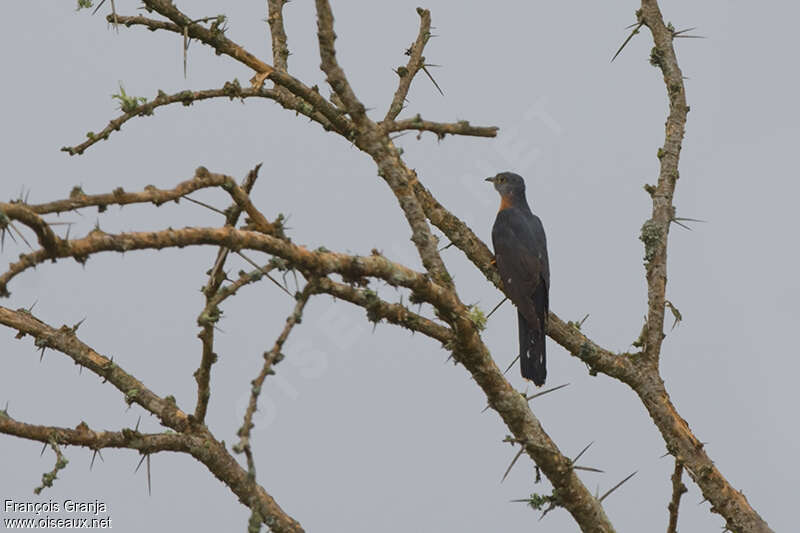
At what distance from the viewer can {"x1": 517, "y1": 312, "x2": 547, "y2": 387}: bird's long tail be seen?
8.86m

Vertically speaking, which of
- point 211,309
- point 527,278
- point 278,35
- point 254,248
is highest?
point 278,35

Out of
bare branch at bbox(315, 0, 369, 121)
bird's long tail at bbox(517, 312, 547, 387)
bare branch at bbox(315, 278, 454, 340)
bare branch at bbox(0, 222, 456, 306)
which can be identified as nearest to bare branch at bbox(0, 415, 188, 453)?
bare branch at bbox(315, 278, 454, 340)

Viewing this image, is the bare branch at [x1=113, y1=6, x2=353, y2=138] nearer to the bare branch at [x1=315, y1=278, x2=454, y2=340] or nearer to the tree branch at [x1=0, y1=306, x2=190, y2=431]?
the bare branch at [x1=315, y1=278, x2=454, y2=340]

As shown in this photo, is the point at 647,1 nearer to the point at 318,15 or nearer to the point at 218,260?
the point at 318,15

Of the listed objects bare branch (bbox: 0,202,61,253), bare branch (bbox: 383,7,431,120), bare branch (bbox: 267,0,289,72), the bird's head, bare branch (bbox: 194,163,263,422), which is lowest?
Answer: bare branch (bbox: 0,202,61,253)

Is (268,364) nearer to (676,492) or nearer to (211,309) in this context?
(211,309)

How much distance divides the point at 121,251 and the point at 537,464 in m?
2.67

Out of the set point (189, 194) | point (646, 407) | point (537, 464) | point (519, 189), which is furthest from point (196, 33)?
point (519, 189)

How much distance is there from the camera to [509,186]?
10633mm

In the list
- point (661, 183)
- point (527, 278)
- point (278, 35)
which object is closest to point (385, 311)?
point (661, 183)

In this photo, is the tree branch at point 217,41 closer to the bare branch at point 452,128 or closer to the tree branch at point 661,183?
the bare branch at point 452,128

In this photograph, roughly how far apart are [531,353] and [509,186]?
2.26 meters

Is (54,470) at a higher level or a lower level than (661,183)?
lower

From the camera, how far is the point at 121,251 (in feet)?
13.1
